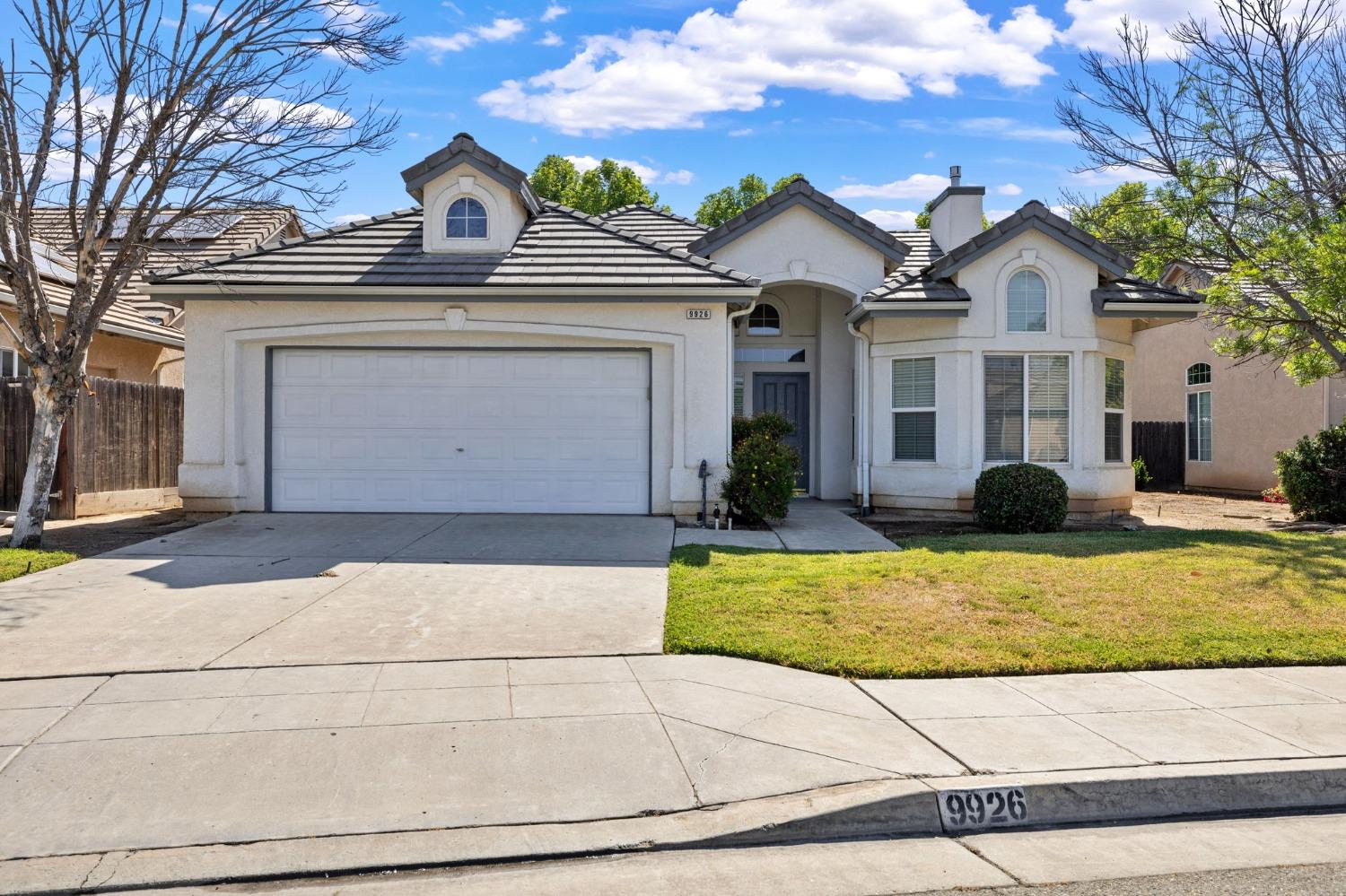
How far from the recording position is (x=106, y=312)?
15633mm

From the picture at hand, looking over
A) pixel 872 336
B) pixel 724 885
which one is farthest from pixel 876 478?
pixel 724 885

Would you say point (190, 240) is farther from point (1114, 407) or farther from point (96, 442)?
point (1114, 407)

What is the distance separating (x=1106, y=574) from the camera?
982cm

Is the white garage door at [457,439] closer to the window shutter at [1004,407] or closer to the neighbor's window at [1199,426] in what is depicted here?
the window shutter at [1004,407]

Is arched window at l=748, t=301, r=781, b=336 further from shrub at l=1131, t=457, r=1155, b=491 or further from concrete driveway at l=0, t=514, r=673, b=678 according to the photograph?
shrub at l=1131, t=457, r=1155, b=491

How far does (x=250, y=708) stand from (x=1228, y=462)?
→ 2200 centimetres

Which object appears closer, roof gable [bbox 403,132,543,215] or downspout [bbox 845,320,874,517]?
roof gable [bbox 403,132,543,215]

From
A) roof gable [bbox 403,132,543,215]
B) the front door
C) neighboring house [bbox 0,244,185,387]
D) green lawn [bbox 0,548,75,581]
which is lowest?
green lawn [bbox 0,548,75,581]

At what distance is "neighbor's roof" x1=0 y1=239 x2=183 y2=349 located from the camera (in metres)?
16.0

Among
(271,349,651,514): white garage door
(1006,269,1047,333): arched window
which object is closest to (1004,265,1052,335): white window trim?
(1006,269,1047,333): arched window

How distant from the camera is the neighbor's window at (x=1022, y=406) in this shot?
1541 centimetres

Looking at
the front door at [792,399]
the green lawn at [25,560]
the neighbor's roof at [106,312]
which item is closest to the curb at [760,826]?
the green lawn at [25,560]

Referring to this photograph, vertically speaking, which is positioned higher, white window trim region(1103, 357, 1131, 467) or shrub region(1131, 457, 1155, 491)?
white window trim region(1103, 357, 1131, 467)

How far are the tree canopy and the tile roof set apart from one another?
15130 millimetres
